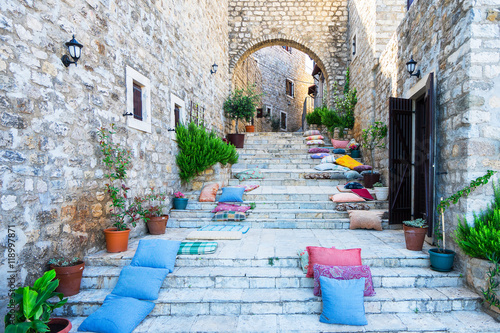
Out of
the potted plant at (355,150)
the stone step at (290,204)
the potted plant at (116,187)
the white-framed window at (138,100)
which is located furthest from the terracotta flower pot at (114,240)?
the potted plant at (355,150)

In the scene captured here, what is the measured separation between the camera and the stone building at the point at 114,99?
2682 millimetres

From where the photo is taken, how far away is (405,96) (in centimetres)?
525

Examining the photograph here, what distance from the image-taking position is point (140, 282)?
3051mm

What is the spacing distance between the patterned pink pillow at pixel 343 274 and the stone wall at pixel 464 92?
1245 millimetres

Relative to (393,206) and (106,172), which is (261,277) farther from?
(393,206)

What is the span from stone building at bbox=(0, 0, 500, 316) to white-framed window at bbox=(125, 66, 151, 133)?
0.02 meters

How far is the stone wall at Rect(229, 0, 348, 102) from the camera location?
1111 centimetres

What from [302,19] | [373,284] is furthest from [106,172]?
[302,19]

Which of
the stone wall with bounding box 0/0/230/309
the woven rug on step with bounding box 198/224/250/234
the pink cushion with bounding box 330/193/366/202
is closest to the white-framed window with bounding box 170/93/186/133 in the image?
the stone wall with bounding box 0/0/230/309

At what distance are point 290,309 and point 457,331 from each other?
1.46 m

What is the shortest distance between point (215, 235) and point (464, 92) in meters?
3.56

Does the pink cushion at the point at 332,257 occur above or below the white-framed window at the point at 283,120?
below

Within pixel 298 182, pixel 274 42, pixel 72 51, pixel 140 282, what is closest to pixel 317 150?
pixel 298 182

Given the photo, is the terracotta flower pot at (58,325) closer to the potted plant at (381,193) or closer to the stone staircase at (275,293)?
the stone staircase at (275,293)
